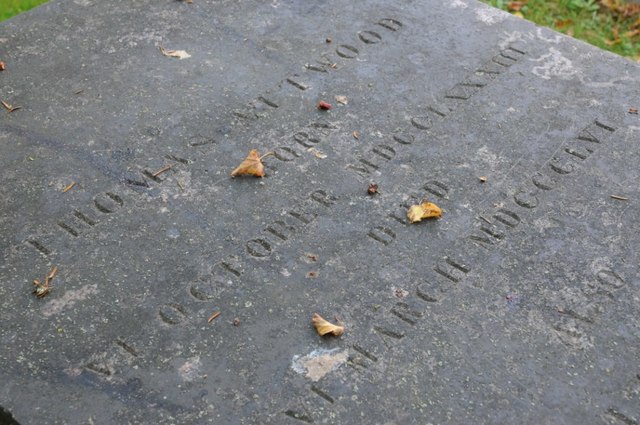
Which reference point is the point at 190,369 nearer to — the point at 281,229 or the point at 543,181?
the point at 281,229

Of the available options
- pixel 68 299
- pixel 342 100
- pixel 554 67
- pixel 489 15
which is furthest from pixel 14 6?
pixel 554 67

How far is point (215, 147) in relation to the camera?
275 cm

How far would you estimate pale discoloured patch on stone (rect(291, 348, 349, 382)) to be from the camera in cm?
204

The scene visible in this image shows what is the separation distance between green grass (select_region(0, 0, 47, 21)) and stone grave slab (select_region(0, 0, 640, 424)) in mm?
1255

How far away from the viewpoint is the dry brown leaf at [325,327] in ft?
6.98

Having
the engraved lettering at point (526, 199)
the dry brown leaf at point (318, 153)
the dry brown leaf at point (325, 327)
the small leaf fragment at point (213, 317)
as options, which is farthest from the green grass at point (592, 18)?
the small leaf fragment at point (213, 317)

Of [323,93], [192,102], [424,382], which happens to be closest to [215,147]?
[192,102]

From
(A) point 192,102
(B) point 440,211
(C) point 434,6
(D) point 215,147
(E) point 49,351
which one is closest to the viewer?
(E) point 49,351

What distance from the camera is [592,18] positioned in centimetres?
474

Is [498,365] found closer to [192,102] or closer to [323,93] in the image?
[323,93]

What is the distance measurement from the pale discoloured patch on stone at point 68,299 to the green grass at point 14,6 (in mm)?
2869

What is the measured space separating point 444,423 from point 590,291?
690mm

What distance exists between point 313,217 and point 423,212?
363mm

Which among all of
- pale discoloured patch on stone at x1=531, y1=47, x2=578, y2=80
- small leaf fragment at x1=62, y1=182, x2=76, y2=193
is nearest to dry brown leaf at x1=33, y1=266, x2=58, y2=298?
small leaf fragment at x1=62, y1=182, x2=76, y2=193
